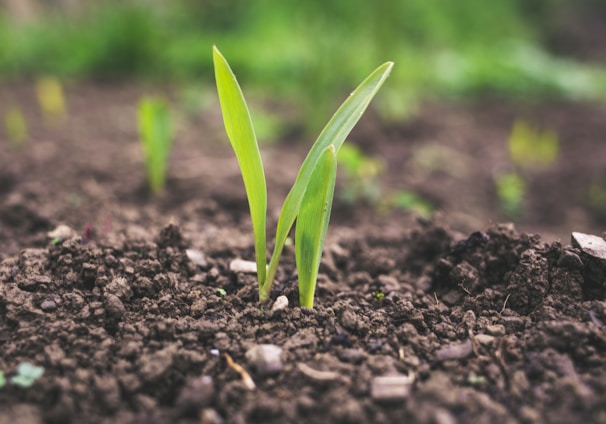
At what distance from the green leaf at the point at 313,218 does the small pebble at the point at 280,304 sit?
0.15 feet

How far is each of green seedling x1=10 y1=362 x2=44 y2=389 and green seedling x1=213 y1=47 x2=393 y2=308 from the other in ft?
1.82

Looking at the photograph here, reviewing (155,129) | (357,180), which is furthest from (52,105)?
(357,180)

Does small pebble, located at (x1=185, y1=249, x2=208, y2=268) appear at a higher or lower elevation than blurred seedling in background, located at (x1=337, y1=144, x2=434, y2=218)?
lower

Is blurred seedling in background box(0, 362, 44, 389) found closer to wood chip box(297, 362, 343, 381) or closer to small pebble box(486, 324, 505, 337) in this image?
wood chip box(297, 362, 343, 381)

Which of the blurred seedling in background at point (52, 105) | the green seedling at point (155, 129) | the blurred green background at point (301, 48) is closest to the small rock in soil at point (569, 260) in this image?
the green seedling at point (155, 129)

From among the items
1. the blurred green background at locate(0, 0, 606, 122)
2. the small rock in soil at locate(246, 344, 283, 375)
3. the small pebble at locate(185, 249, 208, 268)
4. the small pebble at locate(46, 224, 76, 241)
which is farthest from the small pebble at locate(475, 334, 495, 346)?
the blurred green background at locate(0, 0, 606, 122)

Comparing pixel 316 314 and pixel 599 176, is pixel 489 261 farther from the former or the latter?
pixel 599 176

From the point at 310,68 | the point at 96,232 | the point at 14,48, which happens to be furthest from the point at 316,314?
the point at 14,48

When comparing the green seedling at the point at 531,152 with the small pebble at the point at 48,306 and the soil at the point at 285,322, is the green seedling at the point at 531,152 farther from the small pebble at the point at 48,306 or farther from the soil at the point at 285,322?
the small pebble at the point at 48,306

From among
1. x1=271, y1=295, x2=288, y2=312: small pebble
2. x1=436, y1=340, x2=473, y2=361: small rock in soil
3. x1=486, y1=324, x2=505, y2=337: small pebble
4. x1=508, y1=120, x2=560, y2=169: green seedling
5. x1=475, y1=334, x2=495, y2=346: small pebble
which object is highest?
x1=508, y1=120, x2=560, y2=169: green seedling

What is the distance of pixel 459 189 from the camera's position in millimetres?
2965

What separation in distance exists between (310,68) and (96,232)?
1981mm

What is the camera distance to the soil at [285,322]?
42.8 inches

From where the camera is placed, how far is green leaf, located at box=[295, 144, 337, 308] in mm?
1194
